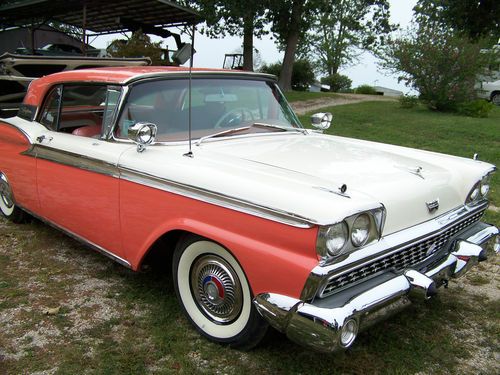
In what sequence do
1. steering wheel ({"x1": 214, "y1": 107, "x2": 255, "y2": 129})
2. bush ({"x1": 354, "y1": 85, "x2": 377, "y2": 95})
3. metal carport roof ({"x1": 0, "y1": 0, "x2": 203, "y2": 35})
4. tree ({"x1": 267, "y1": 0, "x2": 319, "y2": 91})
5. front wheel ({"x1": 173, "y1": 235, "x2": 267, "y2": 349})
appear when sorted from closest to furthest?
front wheel ({"x1": 173, "y1": 235, "x2": 267, "y2": 349})
steering wheel ({"x1": 214, "y1": 107, "x2": 255, "y2": 129})
metal carport roof ({"x1": 0, "y1": 0, "x2": 203, "y2": 35})
tree ({"x1": 267, "y1": 0, "x2": 319, "y2": 91})
bush ({"x1": 354, "y1": 85, "x2": 377, "y2": 95})

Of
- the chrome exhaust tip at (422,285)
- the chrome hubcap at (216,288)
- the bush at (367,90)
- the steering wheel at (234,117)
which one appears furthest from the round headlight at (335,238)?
the bush at (367,90)

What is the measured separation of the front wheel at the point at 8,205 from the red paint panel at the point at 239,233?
84.7 inches

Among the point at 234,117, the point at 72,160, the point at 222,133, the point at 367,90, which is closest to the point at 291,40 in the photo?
the point at 367,90

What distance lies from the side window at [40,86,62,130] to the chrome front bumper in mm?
2465

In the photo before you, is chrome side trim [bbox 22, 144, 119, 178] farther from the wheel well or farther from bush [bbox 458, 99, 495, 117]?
bush [bbox 458, 99, 495, 117]

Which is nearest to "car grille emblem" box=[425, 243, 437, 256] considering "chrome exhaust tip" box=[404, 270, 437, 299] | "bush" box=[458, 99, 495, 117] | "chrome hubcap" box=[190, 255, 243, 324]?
"chrome exhaust tip" box=[404, 270, 437, 299]

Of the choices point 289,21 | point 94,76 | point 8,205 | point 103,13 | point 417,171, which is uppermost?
point 289,21

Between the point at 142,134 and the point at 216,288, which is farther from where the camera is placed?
the point at 142,134

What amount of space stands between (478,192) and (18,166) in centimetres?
362

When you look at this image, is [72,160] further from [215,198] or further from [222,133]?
[215,198]

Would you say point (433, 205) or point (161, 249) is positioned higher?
point (433, 205)

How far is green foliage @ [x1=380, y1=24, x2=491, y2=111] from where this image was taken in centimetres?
1309

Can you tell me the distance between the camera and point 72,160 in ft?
11.0

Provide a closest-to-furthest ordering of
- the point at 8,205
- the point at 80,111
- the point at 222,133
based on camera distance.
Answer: the point at 222,133
the point at 80,111
the point at 8,205
